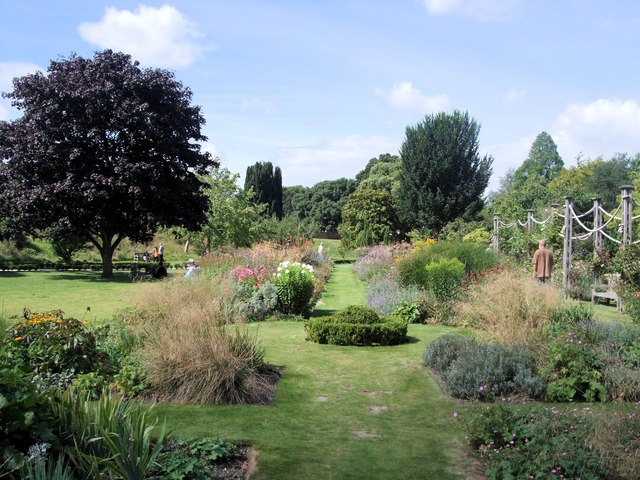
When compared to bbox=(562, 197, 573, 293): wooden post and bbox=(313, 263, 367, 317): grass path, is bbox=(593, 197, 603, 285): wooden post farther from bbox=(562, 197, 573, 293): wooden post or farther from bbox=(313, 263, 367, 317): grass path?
bbox=(313, 263, 367, 317): grass path

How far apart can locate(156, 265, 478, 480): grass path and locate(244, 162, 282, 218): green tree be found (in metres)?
50.4

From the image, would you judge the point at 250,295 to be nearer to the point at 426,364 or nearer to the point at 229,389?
the point at 426,364

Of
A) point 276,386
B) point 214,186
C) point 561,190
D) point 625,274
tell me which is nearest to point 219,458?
point 276,386

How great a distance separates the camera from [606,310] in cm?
1334

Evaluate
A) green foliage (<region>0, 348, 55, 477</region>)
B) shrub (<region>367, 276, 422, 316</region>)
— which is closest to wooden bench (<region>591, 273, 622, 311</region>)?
shrub (<region>367, 276, 422, 316</region>)

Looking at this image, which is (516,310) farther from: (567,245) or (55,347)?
(567,245)

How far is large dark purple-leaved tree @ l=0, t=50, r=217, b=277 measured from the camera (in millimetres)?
21592

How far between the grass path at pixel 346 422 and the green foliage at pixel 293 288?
394 centimetres

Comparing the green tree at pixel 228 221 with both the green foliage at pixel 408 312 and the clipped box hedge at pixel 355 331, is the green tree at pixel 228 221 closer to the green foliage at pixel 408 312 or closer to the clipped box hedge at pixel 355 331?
the green foliage at pixel 408 312

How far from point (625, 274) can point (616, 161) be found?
42.1 m

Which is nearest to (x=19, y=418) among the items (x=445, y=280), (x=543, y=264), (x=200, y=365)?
(x=200, y=365)

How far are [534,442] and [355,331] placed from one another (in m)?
5.16

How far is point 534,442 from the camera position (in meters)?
4.39

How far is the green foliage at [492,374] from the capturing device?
20.8ft
